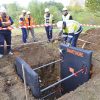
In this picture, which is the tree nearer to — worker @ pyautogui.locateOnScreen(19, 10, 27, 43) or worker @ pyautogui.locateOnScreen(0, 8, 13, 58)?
worker @ pyautogui.locateOnScreen(19, 10, 27, 43)

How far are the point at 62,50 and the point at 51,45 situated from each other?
8.02 feet

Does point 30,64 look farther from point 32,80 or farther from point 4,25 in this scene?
point 32,80

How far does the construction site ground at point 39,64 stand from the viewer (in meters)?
7.66

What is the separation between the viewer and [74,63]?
10.0 metres

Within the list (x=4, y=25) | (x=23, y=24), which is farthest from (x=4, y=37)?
(x=23, y=24)

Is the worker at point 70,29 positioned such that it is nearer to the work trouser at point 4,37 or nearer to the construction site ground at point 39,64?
the construction site ground at point 39,64

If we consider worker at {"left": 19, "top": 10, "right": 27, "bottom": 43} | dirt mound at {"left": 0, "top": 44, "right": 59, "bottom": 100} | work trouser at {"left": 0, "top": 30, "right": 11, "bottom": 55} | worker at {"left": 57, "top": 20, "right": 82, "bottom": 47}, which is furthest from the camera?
worker at {"left": 19, "top": 10, "right": 27, "bottom": 43}

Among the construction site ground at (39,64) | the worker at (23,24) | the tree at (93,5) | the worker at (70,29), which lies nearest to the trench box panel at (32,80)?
the construction site ground at (39,64)

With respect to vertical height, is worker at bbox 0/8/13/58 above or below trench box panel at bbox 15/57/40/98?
above

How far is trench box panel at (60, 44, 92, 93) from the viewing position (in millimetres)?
9297

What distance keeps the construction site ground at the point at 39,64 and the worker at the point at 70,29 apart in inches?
46.2

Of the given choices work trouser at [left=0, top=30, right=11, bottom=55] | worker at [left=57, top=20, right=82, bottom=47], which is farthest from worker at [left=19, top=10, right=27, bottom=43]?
worker at [left=57, top=20, right=82, bottom=47]

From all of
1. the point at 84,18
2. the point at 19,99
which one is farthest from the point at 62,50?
the point at 84,18

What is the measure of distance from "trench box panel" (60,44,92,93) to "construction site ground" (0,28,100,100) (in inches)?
19.0
